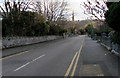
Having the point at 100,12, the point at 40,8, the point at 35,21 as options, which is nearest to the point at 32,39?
the point at 35,21

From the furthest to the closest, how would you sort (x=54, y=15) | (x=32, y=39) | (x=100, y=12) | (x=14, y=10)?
(x=54, y=15), (x=32, y=39), (x=14, y=10), (x=100, y=12)

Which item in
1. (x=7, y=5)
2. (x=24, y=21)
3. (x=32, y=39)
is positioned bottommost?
(x=32, y=39)

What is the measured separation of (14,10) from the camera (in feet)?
160

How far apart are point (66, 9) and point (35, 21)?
1313 inches

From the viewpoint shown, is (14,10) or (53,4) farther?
(53,4)

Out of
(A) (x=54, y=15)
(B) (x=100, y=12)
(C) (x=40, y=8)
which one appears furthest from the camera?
(A) (x=54, y=15)

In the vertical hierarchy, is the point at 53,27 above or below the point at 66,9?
below

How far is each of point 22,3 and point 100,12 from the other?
2442 cm

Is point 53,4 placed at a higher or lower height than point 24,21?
higher

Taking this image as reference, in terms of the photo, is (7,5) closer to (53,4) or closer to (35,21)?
(35,21)

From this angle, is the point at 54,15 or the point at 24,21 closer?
the point at 24,21

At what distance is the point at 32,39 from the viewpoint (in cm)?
5234

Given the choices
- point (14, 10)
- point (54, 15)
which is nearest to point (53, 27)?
point (54, 15)

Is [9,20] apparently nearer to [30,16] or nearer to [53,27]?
[30,16]
